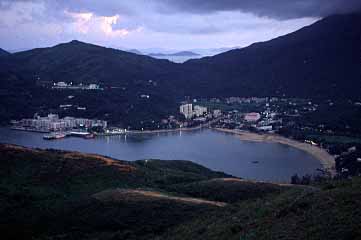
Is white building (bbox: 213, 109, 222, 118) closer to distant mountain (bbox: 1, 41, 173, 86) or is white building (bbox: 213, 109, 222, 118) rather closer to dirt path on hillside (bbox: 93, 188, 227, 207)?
distant mountain (bbox: 1, 41, 173, 86)

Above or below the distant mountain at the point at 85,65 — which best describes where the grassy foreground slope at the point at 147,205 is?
below

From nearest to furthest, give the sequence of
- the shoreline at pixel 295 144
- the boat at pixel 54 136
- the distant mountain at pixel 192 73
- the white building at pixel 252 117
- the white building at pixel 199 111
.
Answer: the shoreline at pixel 295 144 → the boat at pixel 54 136 → the white building at pixel 252 117 → the distant mountain at pixel 192 73 → the white building at pixel 199 111

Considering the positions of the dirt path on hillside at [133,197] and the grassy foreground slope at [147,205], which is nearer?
the grassy foreground slope at [147,205]

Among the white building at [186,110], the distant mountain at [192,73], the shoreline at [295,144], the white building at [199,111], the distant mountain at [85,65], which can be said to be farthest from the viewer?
the distant mountain at [85,65]

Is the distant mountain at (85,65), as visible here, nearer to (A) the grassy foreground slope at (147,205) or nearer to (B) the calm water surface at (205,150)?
(B) the calm water surface at (205,150)

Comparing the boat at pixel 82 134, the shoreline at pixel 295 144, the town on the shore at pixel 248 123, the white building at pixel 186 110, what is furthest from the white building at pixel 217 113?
the boat at pixel 82 134

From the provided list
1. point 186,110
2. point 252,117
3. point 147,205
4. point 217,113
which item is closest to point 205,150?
point 252,117

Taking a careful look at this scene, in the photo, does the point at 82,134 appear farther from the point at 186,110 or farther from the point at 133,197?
the point at 133,197

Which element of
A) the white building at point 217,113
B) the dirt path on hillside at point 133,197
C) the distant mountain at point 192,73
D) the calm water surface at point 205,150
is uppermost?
the distant mountain at point 192,73
